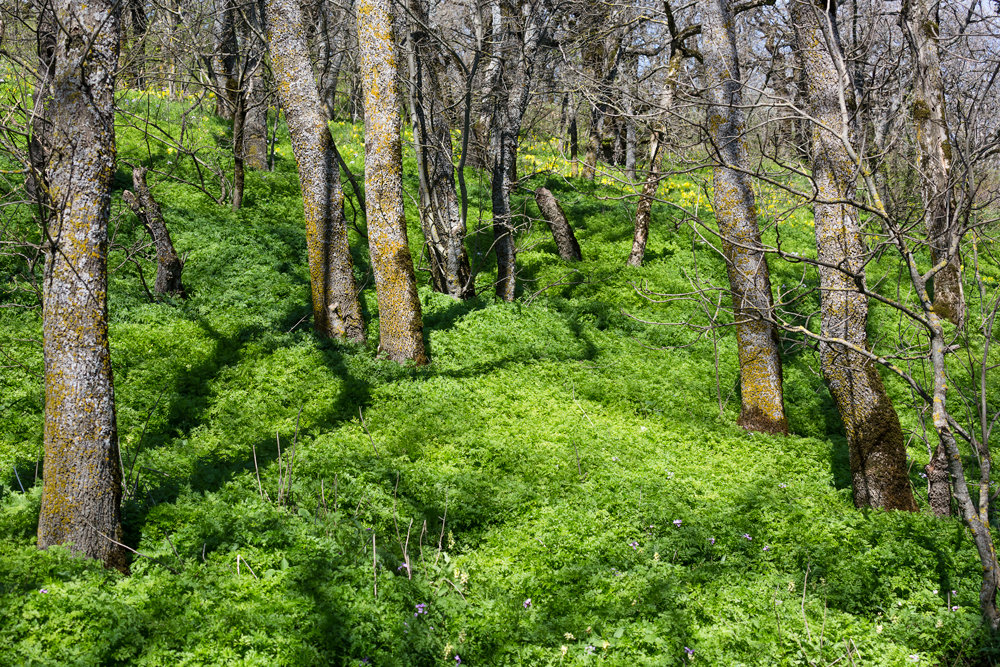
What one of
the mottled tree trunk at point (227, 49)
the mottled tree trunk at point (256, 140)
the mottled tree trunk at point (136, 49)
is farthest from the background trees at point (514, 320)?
the mottled tree trunk at point (227, 49)

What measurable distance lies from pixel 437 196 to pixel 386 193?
9.65ft

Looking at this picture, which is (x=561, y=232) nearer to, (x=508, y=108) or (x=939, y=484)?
(x=508, y=108)

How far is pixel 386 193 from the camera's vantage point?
8273 mm

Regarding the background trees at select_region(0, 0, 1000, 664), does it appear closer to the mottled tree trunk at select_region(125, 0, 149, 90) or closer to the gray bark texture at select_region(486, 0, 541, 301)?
the gray bark texture at select_region(486, 0, 541, 301)

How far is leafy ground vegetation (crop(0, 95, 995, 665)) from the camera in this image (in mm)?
4250

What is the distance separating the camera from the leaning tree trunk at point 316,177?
329 inches

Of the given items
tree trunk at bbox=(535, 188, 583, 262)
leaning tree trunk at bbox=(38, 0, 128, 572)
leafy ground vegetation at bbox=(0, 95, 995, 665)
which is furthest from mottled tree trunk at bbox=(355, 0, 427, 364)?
tree trunk at bbox=(535, 188, 583, 262)

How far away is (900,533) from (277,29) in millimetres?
8942

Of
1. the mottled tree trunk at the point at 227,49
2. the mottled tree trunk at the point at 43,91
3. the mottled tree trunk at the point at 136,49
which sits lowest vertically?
the mottled tree trunk at the point at 43,91

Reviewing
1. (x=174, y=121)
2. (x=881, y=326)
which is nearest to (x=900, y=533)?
(x=881, y=326)

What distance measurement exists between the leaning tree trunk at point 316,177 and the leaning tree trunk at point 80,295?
4.25m

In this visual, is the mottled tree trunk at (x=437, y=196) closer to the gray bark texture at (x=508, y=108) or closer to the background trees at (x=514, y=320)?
the background trees at (x=514, y=320)

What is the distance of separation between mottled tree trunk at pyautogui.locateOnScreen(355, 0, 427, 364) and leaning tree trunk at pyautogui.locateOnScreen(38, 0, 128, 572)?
4106 millimetres

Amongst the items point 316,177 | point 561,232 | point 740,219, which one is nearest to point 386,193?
point 316,177
